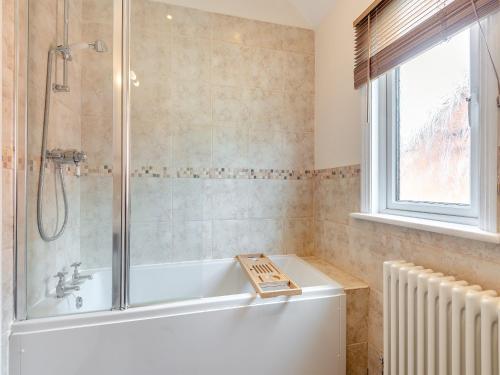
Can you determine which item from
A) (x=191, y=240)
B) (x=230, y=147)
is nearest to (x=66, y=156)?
(x=191, y=240)

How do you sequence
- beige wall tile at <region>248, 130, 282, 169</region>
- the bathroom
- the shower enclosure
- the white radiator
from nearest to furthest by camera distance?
the white radiator
the bathroom
the shower enclosure
beige wall tile at <region>248, 130, 282, 169</region>

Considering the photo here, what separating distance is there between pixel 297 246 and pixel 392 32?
5.20ft

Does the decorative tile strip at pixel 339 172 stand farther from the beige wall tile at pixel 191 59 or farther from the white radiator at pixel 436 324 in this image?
the beige wall tile at pixel 191 59

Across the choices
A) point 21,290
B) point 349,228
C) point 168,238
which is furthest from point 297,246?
point 21,290

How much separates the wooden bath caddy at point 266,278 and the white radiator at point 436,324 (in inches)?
18.0

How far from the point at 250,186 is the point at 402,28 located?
1.35 meters

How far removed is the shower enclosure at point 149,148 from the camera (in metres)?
1.31

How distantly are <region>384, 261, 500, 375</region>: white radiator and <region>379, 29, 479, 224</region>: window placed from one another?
317 mm

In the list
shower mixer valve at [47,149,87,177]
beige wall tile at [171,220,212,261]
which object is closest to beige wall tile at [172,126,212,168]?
beige wall tile at [171,220,212,261]

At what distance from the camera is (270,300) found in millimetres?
1376

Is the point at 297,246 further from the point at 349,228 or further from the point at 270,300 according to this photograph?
the point at 270,300

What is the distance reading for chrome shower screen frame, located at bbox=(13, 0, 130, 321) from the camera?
3.86 feet

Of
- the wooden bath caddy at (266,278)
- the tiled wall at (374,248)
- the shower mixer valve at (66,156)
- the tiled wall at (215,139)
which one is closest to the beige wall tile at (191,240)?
the tiled wall at (215,139)

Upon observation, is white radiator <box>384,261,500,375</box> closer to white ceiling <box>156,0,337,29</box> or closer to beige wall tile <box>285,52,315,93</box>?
beige wall tile <box>285,52,315,93</box>
